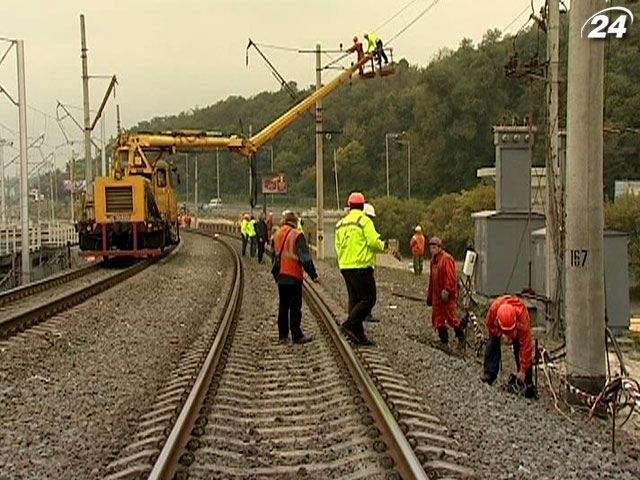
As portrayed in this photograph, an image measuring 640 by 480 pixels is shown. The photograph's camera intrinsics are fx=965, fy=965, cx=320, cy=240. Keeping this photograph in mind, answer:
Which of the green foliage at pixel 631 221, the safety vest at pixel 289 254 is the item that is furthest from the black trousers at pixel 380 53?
the safety vest at pixel 289 254

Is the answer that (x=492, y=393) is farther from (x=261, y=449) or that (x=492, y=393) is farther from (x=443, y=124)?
(x=443, y=124)

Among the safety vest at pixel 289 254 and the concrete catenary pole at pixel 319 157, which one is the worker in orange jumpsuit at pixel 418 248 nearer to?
the concrete catenary pole at pixel 319 157

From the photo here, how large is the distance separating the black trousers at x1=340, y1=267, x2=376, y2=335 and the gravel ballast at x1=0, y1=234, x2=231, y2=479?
7.59 feet

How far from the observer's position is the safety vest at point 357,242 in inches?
460

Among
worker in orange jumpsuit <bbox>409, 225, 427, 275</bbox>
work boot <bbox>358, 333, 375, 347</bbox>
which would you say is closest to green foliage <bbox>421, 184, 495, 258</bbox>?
worker in orange jumpsuit <bbox>409, 225, 427, 275</bbox>

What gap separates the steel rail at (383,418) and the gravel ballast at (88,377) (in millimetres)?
2000

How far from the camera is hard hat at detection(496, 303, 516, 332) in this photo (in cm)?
1043

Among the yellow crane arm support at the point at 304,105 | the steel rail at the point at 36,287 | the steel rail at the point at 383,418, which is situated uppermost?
the yellow crane arm support at the point at 304,105

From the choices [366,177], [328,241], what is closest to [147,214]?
[328,241]

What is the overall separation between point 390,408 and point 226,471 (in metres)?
2.01

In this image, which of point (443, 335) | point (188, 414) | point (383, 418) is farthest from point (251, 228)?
point (383, 418)

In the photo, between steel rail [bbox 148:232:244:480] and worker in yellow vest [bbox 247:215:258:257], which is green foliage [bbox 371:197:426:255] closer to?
worker in yellow vest [bbox 247:215:258:257]

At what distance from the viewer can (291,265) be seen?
41.2ft

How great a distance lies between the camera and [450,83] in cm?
8494
